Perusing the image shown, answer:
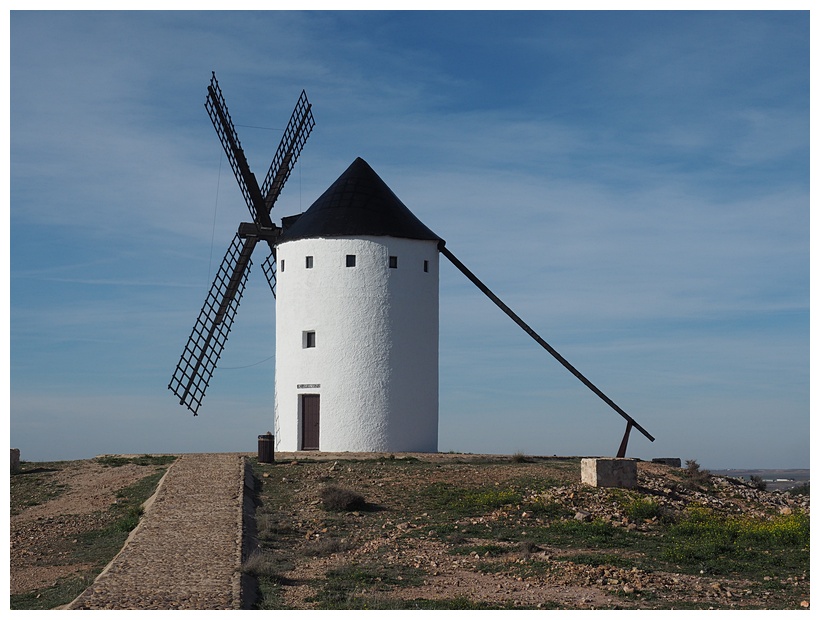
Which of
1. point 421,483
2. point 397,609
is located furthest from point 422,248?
point 397,609

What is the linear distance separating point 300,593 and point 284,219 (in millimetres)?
21423

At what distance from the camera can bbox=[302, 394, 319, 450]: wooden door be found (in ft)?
103

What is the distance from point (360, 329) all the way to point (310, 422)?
332 centimetres

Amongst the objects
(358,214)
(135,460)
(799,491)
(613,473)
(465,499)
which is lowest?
(799,491)

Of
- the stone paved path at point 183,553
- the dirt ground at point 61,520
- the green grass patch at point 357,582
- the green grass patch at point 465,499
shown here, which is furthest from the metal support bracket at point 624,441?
the green grass patch at point 357,582

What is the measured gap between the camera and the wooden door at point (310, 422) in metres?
31.4

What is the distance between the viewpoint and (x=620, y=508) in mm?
22516

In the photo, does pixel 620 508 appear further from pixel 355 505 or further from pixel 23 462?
pixel 23 462

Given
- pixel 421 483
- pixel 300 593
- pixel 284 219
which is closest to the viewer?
pixel 300 593

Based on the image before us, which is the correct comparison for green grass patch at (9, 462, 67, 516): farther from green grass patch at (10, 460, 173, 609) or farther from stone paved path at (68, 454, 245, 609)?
stone paved path at (68, 454, 245, 609)

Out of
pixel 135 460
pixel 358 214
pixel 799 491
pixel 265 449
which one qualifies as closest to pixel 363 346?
pixel 358 214

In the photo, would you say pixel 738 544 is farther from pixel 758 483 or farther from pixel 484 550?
pixel 758 483

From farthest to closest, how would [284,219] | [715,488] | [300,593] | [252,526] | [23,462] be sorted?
[284,219] → [23,462] → [715,488] → [252,526] → [300,593]

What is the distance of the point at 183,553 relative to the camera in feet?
56.3
